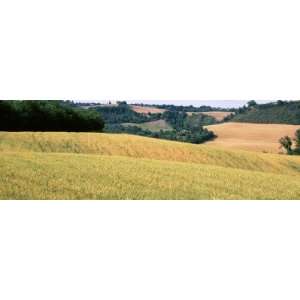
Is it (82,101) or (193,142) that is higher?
(82,101)

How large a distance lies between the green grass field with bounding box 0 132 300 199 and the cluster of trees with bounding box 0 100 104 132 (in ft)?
0.66

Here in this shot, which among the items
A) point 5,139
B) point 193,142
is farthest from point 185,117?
point 5,139

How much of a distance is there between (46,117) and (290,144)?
5145mm

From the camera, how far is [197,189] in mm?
12430

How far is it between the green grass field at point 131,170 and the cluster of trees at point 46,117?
20 centimetres

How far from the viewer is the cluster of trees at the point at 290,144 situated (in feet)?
44.1

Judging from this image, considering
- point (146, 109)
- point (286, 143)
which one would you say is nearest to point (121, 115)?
point (146, 109)

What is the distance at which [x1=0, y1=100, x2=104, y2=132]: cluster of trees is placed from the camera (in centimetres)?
1280

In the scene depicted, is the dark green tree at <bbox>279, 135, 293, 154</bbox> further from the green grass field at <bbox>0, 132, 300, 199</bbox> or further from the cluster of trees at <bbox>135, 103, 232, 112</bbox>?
the cluster of trees at <bbox>135, 103, 232, 112</bbox>

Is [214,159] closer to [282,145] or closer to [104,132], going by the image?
[282,145]

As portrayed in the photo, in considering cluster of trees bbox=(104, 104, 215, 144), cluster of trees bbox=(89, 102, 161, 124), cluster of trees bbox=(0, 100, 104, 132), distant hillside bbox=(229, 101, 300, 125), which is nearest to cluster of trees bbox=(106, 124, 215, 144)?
cluster of trees bbox=(104, 104, 215, 144)

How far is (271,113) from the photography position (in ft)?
43.7

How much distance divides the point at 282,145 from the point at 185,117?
7.04ft
